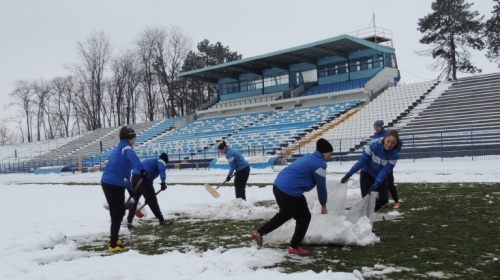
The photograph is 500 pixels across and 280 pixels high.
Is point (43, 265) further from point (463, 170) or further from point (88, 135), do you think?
point (88, 135)

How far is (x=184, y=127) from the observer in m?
45.7

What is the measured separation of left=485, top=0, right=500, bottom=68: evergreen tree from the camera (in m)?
39.4

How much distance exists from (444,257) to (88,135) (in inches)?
2136

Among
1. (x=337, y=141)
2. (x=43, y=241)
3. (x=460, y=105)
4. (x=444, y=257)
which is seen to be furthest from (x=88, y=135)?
(x=444, y=257)

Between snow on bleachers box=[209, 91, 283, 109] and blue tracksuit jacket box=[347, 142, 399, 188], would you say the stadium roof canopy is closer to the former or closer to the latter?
snow on bleachers box=[209, 91, 283, 109]

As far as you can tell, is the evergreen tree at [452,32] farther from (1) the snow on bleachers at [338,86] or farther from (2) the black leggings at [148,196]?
(2) the black leggings at [148,196]

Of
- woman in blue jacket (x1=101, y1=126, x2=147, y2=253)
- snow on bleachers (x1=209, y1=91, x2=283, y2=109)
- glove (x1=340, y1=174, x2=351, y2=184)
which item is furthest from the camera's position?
snow on bleachers (x1=209, y1=91, x2=283, y2=109)

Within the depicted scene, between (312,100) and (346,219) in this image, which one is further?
(312,100)

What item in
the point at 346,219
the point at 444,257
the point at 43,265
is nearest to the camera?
the point at 444,257

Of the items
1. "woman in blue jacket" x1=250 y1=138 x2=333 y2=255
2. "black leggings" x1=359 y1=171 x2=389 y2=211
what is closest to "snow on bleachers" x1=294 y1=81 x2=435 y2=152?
"black leggings" x1=359 y1=171 x2=389 y2=211

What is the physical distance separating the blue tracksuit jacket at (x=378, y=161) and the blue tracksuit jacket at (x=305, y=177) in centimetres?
114

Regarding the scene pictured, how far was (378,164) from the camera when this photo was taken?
707 centimetres

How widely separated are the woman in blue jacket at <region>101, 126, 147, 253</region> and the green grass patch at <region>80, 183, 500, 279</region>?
420mm

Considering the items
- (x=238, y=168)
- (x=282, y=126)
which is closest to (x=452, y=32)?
(x=282, y=126)
